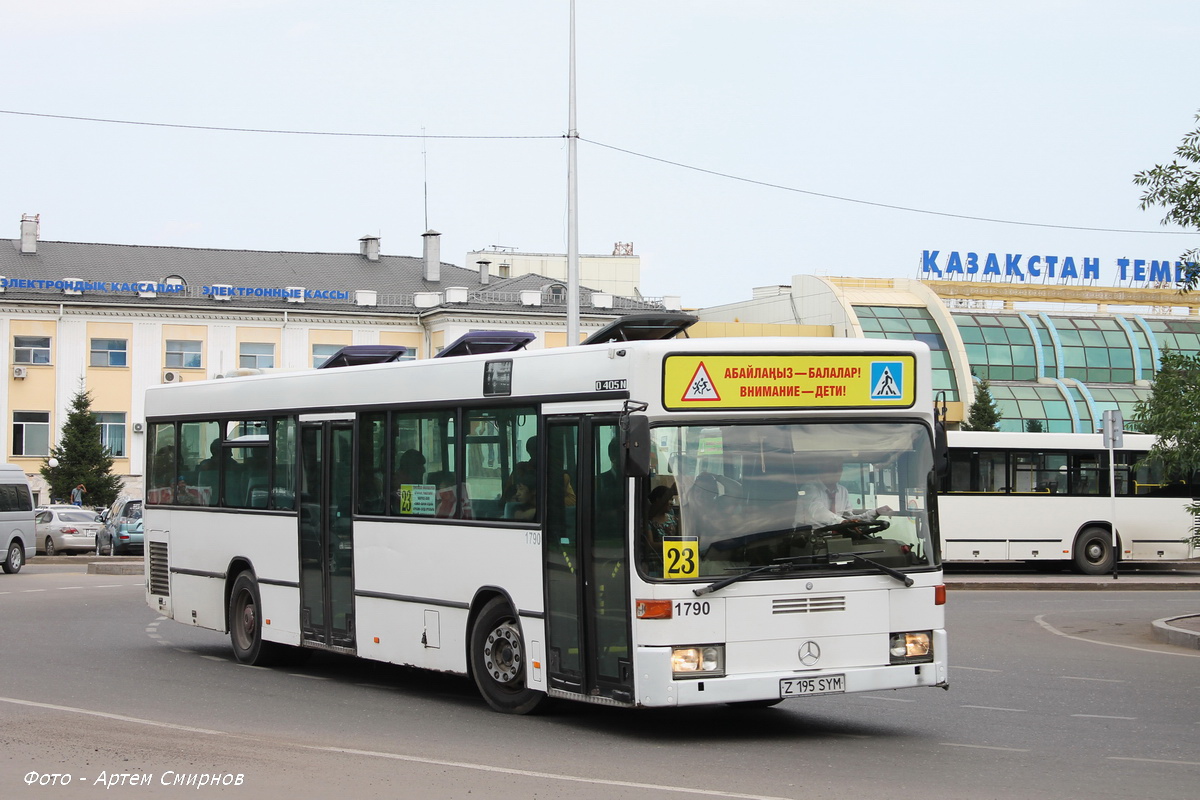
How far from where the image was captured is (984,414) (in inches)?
2367

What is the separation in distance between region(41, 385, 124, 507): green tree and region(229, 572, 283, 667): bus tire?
50242 mm

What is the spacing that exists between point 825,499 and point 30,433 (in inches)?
2551

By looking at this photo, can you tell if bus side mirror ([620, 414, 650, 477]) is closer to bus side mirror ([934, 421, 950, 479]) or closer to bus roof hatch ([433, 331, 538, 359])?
bus side mirror ([934, 421, 950, 479])

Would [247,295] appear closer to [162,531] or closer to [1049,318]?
[1049,318]

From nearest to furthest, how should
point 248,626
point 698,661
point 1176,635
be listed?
point 698,661, point 248,626, point 1176,635

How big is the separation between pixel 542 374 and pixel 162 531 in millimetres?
7969

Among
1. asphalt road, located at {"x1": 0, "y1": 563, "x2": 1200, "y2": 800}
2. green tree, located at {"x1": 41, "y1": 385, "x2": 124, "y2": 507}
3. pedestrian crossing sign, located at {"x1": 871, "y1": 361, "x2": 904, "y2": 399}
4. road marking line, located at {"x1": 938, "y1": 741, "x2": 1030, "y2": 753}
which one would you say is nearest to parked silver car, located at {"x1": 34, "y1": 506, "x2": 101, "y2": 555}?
green tree, located at {"x1": 41, "y1": 385, "x2": 124, "y2": 507}

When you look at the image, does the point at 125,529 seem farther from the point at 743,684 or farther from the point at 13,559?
the point at 743,684

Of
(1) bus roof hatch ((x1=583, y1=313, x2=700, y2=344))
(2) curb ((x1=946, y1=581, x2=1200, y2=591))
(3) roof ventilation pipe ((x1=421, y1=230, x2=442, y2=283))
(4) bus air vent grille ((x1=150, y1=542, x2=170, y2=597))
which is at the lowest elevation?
(2) curb ((x1=946, y1=581, x2=1200, y2=591))

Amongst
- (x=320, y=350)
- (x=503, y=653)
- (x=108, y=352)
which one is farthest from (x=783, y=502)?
(x=320, y=350)

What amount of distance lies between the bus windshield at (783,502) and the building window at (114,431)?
6384cm

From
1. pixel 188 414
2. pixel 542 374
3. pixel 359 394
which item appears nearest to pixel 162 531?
pixel 188 414

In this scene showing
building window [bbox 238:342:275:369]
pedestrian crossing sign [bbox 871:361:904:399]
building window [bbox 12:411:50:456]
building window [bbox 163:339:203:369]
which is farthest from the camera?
building window [bbox 238:342:275:369]

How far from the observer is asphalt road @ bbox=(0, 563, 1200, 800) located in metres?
8.75
